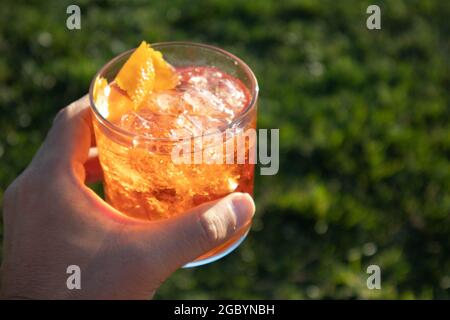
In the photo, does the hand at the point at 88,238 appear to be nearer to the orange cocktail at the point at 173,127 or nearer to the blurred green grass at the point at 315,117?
the orange cocktail at the point at 173,127

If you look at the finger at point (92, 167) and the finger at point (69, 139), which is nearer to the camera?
the finger at point (69, 139)

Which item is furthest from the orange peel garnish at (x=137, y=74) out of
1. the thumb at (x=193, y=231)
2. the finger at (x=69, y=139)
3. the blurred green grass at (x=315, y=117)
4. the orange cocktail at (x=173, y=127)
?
the blurred green grass at (x=315, y=117)

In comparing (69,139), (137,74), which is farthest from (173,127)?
(69,139)

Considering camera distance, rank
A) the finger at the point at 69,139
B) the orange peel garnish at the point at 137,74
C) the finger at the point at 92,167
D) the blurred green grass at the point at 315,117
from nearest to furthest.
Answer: the orange peel garnish at the point at 137,74, the finger at the point at 69,139, the finger at the point at 92,167, the blurred green grass at the point at 315,117

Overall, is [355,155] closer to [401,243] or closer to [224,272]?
[401,243]

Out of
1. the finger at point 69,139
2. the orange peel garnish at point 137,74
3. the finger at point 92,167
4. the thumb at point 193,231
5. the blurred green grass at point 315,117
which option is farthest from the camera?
the blurred green grass at point 315,117

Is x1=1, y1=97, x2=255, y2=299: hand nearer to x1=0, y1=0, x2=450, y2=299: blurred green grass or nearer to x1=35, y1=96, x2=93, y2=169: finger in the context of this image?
x1=35, y1=96, x2=93, y2=169: finger

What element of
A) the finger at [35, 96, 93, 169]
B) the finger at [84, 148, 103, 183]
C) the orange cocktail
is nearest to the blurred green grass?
the finger at [84, 148, 103, 183]
